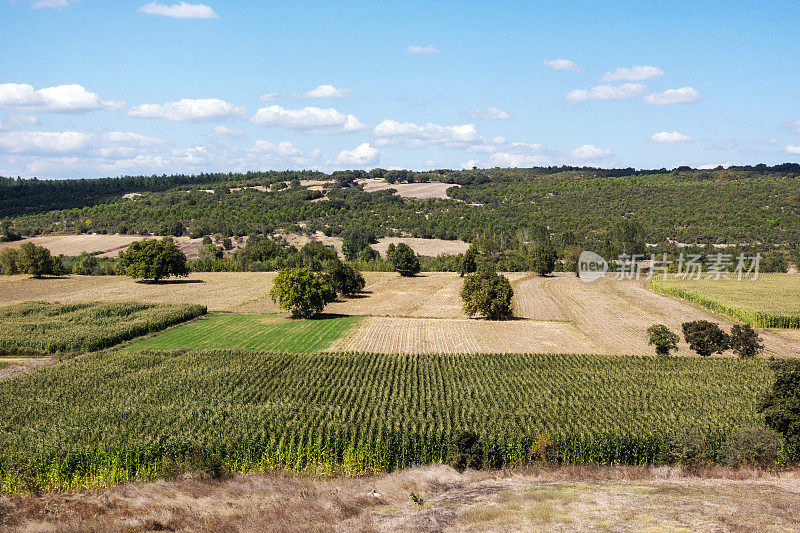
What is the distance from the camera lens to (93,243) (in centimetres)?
15862

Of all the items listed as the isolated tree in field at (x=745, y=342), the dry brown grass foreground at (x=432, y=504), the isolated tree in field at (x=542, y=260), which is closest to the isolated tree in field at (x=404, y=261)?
the isolated tree in field at (x=542, y=260)

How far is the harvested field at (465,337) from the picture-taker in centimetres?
6178

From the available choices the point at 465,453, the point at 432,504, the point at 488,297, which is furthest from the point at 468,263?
the point at 432,504

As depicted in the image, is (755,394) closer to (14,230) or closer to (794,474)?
(794,474)

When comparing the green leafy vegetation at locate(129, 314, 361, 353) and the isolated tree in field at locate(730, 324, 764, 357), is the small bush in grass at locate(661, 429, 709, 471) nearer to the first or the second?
the isolated tree in field at locate(730, 324, 764, 357)

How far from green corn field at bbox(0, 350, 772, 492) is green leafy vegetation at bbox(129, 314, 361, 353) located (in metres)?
4.63

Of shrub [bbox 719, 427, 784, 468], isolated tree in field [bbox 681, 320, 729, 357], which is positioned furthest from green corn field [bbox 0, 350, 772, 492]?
isolated tree in field [bbox 681, 320, 729, 357]

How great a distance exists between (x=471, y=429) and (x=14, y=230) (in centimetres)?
17953

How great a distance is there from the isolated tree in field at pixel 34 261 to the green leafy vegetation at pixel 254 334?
57611mm

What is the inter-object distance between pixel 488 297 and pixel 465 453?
46326 mm

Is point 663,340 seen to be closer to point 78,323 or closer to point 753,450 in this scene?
point 753,450

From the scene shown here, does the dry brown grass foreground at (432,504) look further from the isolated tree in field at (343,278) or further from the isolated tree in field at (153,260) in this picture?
the isolated tree in field at (153,260)

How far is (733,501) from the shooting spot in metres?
26.1

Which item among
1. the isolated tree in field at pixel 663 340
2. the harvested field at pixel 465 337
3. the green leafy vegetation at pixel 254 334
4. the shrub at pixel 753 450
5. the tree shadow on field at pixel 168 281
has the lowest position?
the tree shadow on field at pixel 168 281
